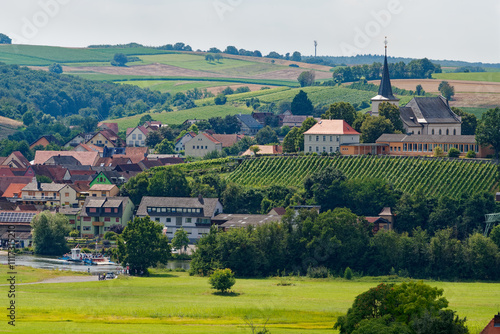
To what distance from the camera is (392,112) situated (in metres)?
129

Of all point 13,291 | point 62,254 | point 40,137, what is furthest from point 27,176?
Result: point 13,291

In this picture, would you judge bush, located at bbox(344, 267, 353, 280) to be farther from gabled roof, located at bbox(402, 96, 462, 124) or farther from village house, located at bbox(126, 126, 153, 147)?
village house, located at bbox(126, 126, 153, 147)

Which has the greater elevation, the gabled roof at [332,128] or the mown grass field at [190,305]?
the gabled roof at [332,128]

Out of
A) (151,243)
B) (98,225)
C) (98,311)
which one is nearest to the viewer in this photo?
(98,311)

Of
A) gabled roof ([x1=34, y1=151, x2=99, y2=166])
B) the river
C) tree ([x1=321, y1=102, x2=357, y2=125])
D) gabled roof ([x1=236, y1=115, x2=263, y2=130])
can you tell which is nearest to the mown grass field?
the river

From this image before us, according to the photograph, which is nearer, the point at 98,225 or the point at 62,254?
the point at 62,254

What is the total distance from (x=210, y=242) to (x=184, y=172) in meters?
35.7

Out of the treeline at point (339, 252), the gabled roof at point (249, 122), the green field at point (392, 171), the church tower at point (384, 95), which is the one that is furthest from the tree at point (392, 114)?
the gabled roof at point (249, 122)

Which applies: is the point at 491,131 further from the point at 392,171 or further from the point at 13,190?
the point at 13,190

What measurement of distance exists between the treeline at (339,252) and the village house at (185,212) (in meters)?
14.3

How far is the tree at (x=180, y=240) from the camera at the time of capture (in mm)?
100938

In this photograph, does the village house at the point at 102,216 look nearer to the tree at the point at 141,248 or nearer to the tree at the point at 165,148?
the tree at the point at 141,248

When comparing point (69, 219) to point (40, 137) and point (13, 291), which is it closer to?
point (13, 291)

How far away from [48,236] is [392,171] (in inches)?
1551
